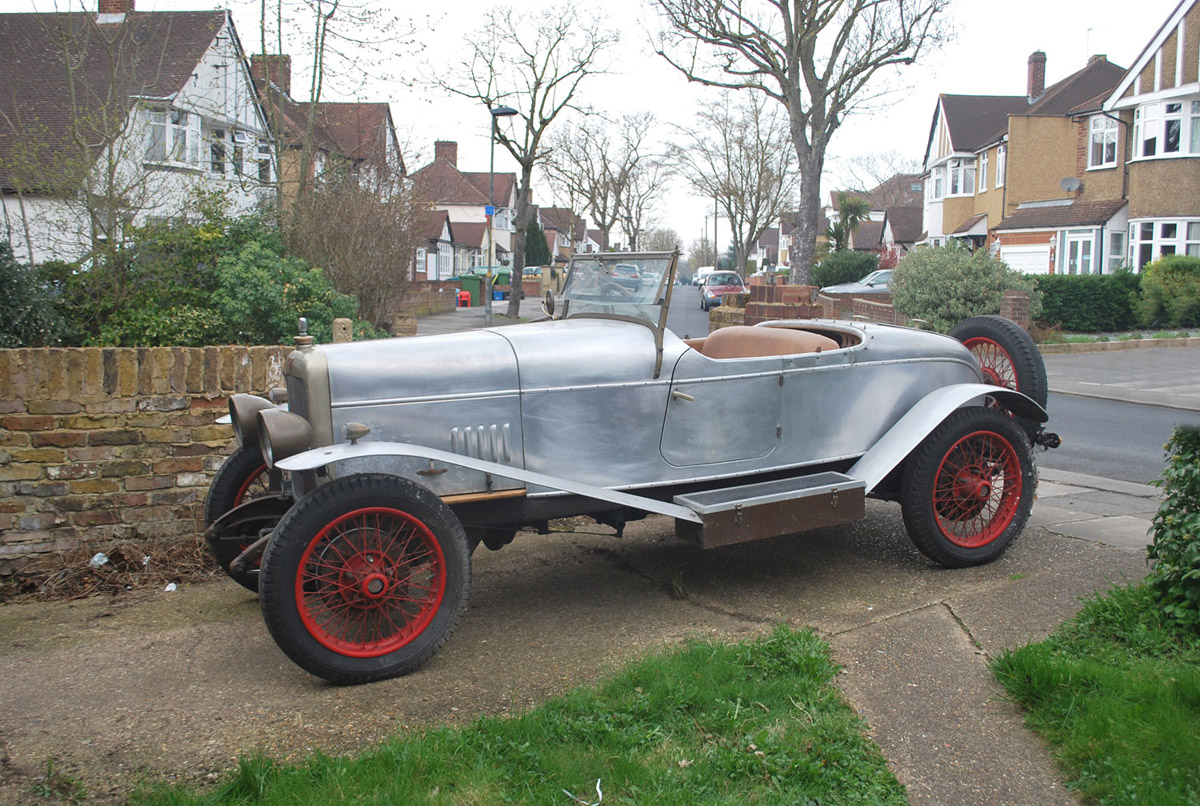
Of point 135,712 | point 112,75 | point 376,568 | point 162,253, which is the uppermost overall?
point 112,75

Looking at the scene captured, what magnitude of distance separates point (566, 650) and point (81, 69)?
32.3 feet

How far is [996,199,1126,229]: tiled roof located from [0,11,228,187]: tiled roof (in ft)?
91.7

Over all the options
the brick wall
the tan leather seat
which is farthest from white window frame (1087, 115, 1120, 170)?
the brick wall

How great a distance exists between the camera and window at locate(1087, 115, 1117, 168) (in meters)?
32.3

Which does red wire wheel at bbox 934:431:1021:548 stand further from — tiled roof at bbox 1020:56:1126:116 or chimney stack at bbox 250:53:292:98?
tiled roof at bbox 1020:56:1126:116

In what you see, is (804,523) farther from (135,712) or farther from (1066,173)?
(1066,173)

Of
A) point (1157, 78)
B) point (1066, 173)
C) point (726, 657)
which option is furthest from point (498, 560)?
point (1066, 173)

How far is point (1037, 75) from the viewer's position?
45031mm

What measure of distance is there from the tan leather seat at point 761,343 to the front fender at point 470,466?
1224 millimetres

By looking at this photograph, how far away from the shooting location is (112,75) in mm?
9508

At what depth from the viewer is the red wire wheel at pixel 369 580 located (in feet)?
11.9

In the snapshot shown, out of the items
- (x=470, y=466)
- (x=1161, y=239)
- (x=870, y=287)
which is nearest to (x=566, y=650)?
(x=470, y=466)

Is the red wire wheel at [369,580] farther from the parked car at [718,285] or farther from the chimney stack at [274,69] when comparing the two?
the parked car at [718,285]

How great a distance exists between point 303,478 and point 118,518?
7.23ft
